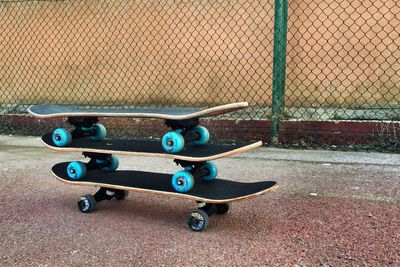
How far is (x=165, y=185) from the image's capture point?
2.38 m

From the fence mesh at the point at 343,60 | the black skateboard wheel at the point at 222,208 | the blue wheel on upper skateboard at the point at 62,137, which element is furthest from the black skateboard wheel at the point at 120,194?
the fence mesh at the point at 343,60

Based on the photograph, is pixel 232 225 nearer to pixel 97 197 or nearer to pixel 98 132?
pixel 97 197

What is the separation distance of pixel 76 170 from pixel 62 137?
205mm

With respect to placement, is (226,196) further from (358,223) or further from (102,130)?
(102,130)

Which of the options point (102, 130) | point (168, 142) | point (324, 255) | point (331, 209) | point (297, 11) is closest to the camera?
point (324, 255)

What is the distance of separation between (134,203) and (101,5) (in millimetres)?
3278

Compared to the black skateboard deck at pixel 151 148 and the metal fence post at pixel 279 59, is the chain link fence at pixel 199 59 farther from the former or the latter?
the black skateboard deck at pixel 151 148

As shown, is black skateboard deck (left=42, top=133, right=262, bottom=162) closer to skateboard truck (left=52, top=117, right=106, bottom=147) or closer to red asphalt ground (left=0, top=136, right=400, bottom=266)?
skateboard truck (left=52, top=117, right=106, bottom=147)

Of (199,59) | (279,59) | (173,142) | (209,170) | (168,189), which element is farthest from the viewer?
(199,59)

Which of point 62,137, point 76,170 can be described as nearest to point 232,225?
point 76,170

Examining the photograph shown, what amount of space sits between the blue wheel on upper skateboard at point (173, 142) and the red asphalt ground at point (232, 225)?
1.35 ft

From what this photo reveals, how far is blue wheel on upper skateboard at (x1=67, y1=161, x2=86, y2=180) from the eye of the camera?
99.5 inches

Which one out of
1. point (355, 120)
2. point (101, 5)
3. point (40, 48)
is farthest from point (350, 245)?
point (40, 48)

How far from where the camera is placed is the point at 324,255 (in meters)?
1.88
